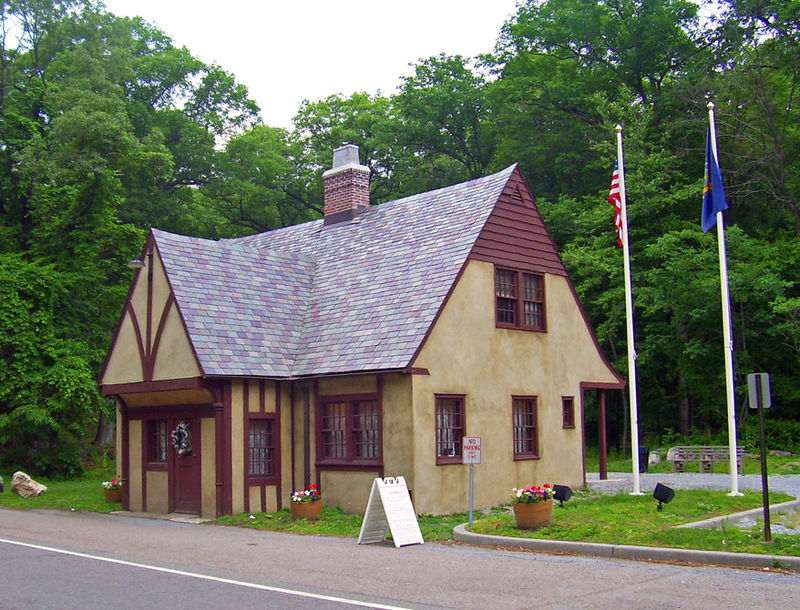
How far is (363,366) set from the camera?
17.6 metres

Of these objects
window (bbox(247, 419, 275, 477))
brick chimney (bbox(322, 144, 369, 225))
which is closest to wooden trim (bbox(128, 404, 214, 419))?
window (bbox(247, 419, 275, 477))

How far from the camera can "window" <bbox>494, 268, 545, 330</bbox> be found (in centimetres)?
1984

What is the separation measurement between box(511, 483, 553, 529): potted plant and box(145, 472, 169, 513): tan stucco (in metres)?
9.17

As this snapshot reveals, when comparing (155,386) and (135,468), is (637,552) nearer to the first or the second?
(155,386)

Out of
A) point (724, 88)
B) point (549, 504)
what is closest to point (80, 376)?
point (549, 504)

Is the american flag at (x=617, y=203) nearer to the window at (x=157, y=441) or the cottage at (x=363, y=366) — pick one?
the cottage at (x=363, y=366)

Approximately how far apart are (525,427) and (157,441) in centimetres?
864

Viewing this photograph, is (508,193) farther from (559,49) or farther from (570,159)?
(559,49)

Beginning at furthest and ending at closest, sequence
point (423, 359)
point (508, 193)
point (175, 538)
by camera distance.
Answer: point (508, 193) → point (423, 359) → point (175, 538)

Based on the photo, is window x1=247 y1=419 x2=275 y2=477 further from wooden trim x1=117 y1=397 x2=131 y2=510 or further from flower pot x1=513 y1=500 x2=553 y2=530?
flower pot x1=513 y1=500 x2=553 y2=530

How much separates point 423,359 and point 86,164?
16.7m

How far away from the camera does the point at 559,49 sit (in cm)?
4072

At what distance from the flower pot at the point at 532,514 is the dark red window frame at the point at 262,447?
6807 millimetres

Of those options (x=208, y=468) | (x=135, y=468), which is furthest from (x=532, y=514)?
(x=135, y=468)
